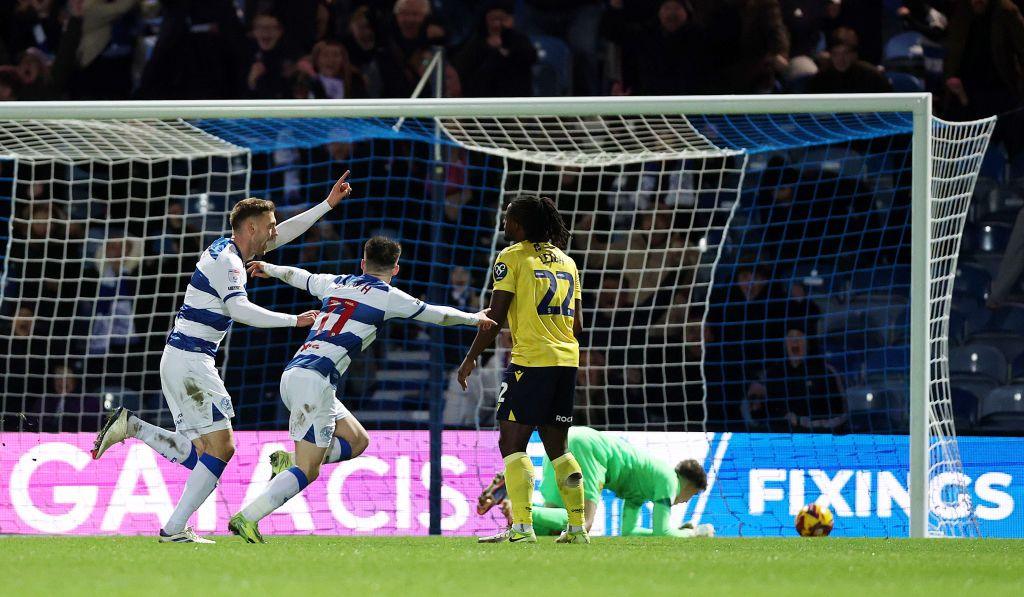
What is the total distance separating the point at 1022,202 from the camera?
12383mm

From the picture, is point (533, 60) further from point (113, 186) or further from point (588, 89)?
point (113, 186)

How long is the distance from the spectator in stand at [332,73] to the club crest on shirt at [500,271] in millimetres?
6033

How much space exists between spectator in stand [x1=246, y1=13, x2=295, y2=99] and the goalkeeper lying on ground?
5430 millimetres

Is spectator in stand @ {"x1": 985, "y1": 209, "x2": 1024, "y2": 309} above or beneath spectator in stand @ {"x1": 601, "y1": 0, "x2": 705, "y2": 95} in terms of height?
beneath

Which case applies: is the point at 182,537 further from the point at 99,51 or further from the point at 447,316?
the point at 99,51

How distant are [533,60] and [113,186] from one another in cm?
388

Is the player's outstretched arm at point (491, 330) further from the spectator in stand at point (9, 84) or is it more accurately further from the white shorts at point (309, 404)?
the spectator in stand at point (9, 84)

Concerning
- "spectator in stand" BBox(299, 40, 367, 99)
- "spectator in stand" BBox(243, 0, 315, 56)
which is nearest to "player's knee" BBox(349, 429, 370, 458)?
Result: "spectator in stand" BBox(299, 40, 367, 99)

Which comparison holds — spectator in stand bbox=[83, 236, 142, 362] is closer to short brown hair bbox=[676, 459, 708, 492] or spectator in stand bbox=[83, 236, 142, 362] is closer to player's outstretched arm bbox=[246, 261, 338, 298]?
player's outstretched arm bbox=[246, 261, 338, 298]

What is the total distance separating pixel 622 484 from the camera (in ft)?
29.8

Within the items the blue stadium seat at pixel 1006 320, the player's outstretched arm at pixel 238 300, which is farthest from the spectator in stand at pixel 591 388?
the player's outstretched arm at pixel 238 300

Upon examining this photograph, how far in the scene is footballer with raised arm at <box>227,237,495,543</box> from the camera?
279 inches

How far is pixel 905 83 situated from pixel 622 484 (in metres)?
5.50

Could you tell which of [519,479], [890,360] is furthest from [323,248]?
[519,479]
